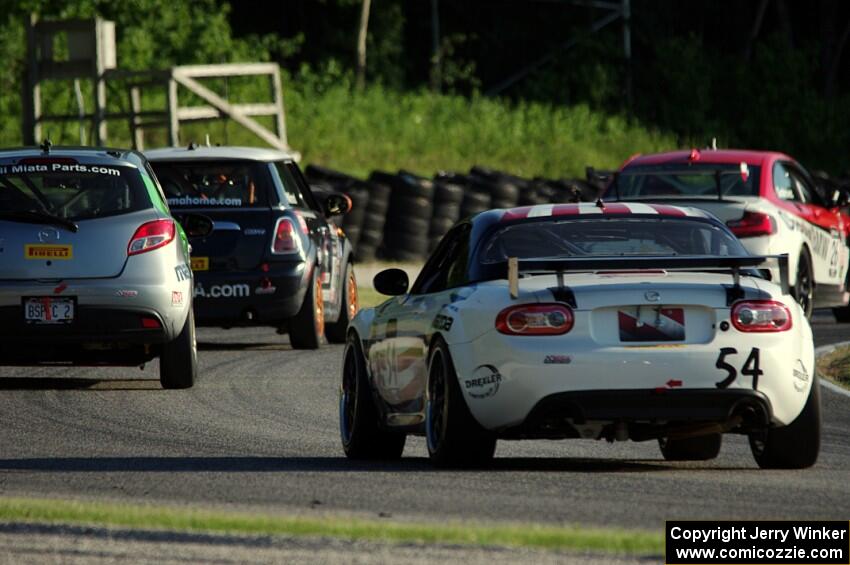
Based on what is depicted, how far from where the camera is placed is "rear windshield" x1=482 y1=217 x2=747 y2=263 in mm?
10062

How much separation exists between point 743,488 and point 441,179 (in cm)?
2273

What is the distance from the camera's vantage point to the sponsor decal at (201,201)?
17016 millimetres

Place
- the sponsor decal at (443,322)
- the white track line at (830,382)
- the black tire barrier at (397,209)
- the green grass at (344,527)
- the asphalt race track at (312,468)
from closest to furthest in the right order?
the green grass at (344,527), the asphalt race track at (312,468), the sponsor decal at (443,322), the white track line at (830,382), the black tire barrier at (397,209)

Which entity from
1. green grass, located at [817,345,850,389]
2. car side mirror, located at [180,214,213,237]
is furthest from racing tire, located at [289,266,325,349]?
green grass, located at [817,345,850,389]

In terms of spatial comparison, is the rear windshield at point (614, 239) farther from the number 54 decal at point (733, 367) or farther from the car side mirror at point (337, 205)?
the car side mirror at point (337, 205)

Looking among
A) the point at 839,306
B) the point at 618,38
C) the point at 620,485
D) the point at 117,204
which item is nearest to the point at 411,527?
the point at 620,485

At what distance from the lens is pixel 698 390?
900 cm

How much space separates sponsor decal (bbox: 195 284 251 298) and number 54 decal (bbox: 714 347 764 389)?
27.7ft

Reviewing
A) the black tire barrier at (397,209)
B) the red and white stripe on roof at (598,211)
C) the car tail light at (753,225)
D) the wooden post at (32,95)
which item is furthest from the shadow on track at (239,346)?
the wooden post at (32,95)

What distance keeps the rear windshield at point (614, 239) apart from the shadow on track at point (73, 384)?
4955 millimetres

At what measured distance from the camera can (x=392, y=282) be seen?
420 inches

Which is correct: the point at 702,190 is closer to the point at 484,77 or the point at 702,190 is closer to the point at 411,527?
the point at 411,527

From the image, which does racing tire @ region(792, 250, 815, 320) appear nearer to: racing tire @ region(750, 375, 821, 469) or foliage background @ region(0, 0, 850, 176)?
racing tire @ region(750, 375, 821, 469)

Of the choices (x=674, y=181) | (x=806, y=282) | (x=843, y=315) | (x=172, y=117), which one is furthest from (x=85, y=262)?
(x=172, y=117)
